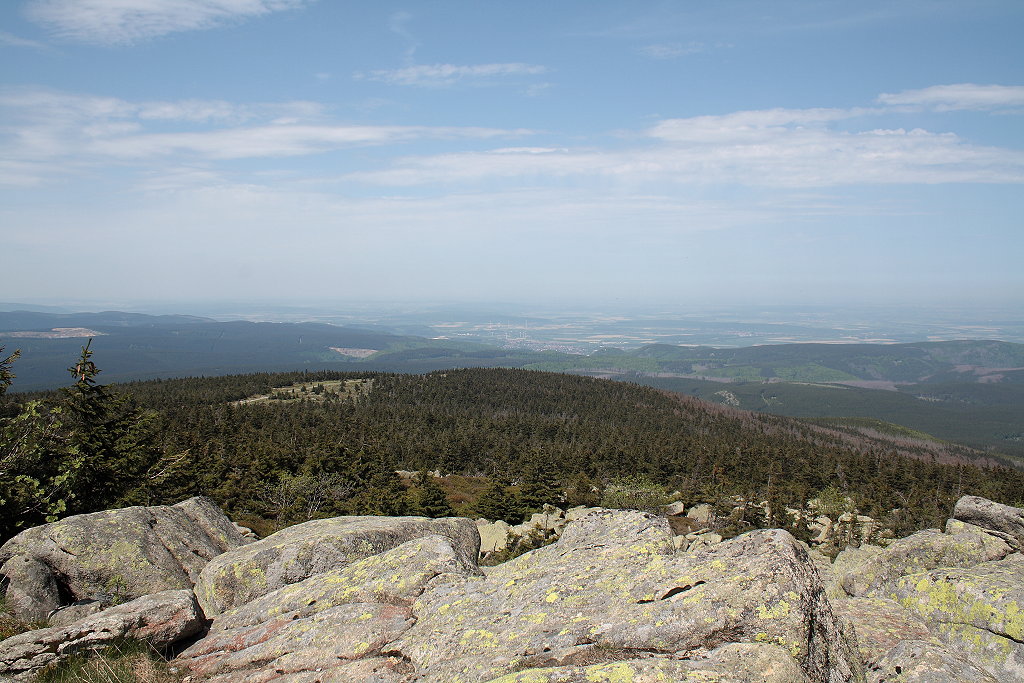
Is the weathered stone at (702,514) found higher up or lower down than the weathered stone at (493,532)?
lower down

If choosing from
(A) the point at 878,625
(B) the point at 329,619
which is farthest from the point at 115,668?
(A) the point at 878,625

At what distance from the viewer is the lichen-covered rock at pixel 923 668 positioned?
26.0 feet

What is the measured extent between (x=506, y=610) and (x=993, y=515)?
28596 millimetres

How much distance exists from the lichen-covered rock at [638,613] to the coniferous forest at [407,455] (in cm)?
1654

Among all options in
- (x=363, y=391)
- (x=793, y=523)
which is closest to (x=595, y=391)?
(x=363, y=391)

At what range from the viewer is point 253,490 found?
51844 mm

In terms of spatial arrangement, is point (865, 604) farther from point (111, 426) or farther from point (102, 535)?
point (111, 426)

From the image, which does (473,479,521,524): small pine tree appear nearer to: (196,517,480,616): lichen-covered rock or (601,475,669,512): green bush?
(601,475,669,512): green bush

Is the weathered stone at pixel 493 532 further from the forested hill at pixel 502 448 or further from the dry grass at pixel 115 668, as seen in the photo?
the dry grass at pixel 115 668

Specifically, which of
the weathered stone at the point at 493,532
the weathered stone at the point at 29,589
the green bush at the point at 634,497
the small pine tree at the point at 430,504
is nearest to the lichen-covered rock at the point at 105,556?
the weathered stone at the point at 29,589

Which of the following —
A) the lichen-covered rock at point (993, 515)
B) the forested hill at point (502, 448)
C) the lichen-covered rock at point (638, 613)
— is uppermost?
the lichen-covered rock at point (638, 613)

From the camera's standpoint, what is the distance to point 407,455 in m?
98.1

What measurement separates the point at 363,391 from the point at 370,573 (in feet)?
524

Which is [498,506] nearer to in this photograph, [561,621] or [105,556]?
[105,556]
